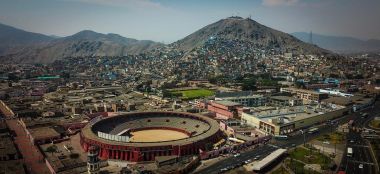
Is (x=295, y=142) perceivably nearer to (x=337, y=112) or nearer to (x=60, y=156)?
(x=337, y=112)

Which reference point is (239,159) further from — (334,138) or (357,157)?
(334,138)

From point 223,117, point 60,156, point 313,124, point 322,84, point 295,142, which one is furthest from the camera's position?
point 322,84

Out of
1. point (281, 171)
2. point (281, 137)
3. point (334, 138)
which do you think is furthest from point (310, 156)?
point (334, 138)

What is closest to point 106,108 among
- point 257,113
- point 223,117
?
point 223,117

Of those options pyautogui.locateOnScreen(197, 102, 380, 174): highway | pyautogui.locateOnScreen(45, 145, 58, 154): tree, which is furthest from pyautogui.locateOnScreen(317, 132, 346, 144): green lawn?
pyautogui.locateOnScreen(45, 145, 58, 154): tree

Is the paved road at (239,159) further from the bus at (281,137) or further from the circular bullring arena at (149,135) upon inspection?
the bus at (281,137)

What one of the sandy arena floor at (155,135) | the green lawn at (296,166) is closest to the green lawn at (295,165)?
the green lawn at (296,166)

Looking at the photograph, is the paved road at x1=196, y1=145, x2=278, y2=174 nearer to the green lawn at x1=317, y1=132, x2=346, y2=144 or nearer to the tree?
the green lawn at x1=317, y1=132, x2=346, y2=144
